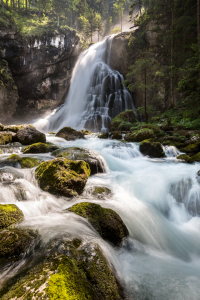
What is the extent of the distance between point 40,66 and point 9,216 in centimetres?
3169

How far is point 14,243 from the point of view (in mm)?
1962

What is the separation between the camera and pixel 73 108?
88.2 feet

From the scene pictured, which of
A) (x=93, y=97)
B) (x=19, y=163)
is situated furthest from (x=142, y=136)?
(x=93, y=97)

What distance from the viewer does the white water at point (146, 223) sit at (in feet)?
7.27

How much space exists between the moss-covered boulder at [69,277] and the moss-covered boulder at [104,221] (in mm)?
709

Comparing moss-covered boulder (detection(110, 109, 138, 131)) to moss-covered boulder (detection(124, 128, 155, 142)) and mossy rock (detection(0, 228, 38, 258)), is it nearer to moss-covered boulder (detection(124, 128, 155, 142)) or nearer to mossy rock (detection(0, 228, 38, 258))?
moss-covered boulder (detection(124, 128, 155, 142))

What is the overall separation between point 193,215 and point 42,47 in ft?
107

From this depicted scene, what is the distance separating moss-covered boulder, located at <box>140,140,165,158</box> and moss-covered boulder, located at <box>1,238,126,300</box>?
8240 millimetres

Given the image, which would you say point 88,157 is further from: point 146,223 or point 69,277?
point 69,277

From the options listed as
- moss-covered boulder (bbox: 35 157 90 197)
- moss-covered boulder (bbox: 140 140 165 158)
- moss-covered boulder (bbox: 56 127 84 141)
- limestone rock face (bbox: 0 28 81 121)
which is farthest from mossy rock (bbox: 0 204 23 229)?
limestone rock face (bbox: 0 28 81 121)

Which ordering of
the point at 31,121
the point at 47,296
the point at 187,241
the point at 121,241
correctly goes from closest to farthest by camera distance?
the point at 47,296 < the point at 121,241 < the point at 187,241 < the point at 31,121

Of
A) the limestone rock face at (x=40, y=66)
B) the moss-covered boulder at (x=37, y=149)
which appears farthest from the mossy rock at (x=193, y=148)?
the limestone rock face at (x=40, y=66)

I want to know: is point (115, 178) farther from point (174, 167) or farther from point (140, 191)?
point (174, 167)

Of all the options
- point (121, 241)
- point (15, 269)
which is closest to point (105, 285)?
point (15, 269)
